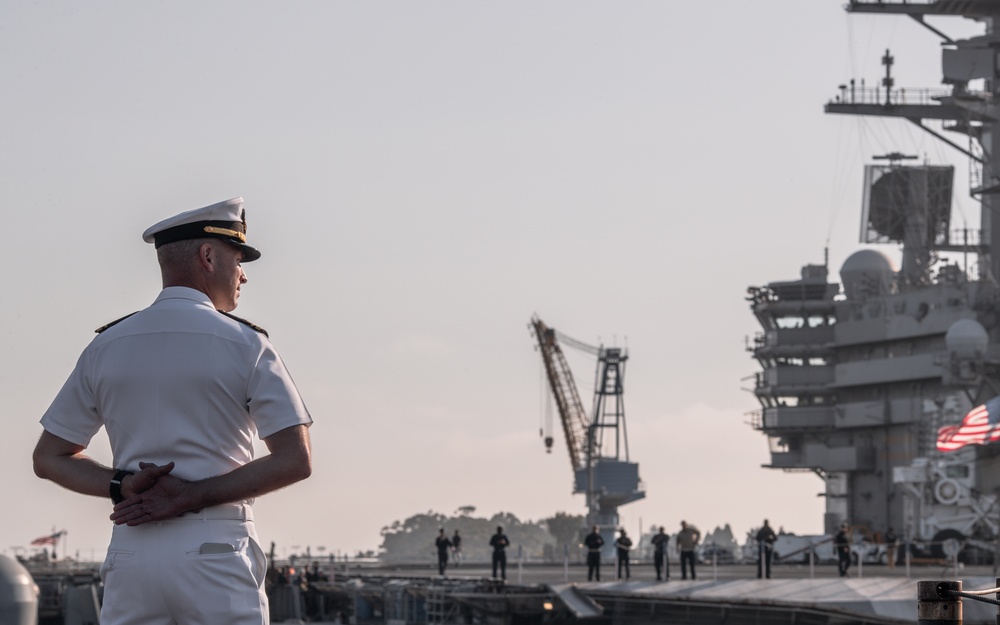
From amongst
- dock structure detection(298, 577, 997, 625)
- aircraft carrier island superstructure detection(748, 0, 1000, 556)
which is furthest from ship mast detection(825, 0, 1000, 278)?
dock structure detection(298, 577, 997, 625)

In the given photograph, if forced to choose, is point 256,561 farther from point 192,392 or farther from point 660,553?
point 660,553

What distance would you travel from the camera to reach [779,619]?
32.5 metres

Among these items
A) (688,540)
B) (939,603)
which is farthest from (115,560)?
(688,540)

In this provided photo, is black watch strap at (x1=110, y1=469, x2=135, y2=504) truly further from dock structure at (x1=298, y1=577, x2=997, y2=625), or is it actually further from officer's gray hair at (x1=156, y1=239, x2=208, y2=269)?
dock structure at (x1=298, y1=577, x2=997, y2=625)

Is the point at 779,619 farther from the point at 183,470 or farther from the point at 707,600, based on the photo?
the point at 183,470

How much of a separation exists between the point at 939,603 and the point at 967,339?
229 feet

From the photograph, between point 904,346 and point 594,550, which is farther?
point 904,346

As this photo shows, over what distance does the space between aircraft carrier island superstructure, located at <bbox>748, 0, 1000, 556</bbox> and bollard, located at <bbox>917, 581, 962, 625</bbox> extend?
6372 centimetres

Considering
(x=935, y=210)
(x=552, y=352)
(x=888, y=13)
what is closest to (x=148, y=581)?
(x=888, y=13)

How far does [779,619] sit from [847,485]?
57103mm

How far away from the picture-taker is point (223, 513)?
485 centimetres

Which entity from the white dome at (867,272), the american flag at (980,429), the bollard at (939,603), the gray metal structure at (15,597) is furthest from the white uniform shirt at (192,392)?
the white dome at (867,272)

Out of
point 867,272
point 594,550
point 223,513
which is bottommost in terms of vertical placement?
point 594,550

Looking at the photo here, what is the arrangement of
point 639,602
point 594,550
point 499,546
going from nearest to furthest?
1. point 639,602
2. point 499,546
3. point 594,550
